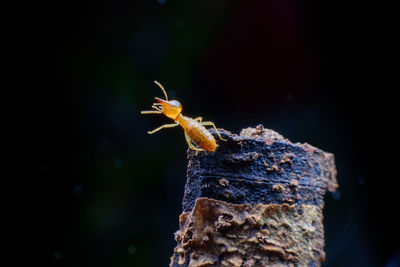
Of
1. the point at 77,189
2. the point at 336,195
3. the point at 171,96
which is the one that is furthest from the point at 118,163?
the point at 336,195

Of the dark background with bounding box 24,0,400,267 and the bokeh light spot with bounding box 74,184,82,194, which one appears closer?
the dark background with bounding box 24,0,400,267

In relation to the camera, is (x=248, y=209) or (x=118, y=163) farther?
(x=118, y=163)

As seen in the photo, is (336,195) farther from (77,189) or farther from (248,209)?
(77,189)

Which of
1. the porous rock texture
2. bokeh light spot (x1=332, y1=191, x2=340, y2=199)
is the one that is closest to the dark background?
bokeh light spot (x1=332, y1=191, x2=340, y2=199)

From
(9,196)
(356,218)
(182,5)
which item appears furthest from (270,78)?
(9,196)

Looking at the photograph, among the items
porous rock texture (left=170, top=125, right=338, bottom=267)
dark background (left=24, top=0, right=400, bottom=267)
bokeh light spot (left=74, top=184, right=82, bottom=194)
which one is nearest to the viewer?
porous rock texture (left=170, top=125, right=338, bottom=267)

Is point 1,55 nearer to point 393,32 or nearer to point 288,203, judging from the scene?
point 288,203

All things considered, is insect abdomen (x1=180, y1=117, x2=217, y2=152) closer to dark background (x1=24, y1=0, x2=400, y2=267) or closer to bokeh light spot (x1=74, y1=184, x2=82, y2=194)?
dark background (x1=24, y1=0, x2=400, y2=267)
